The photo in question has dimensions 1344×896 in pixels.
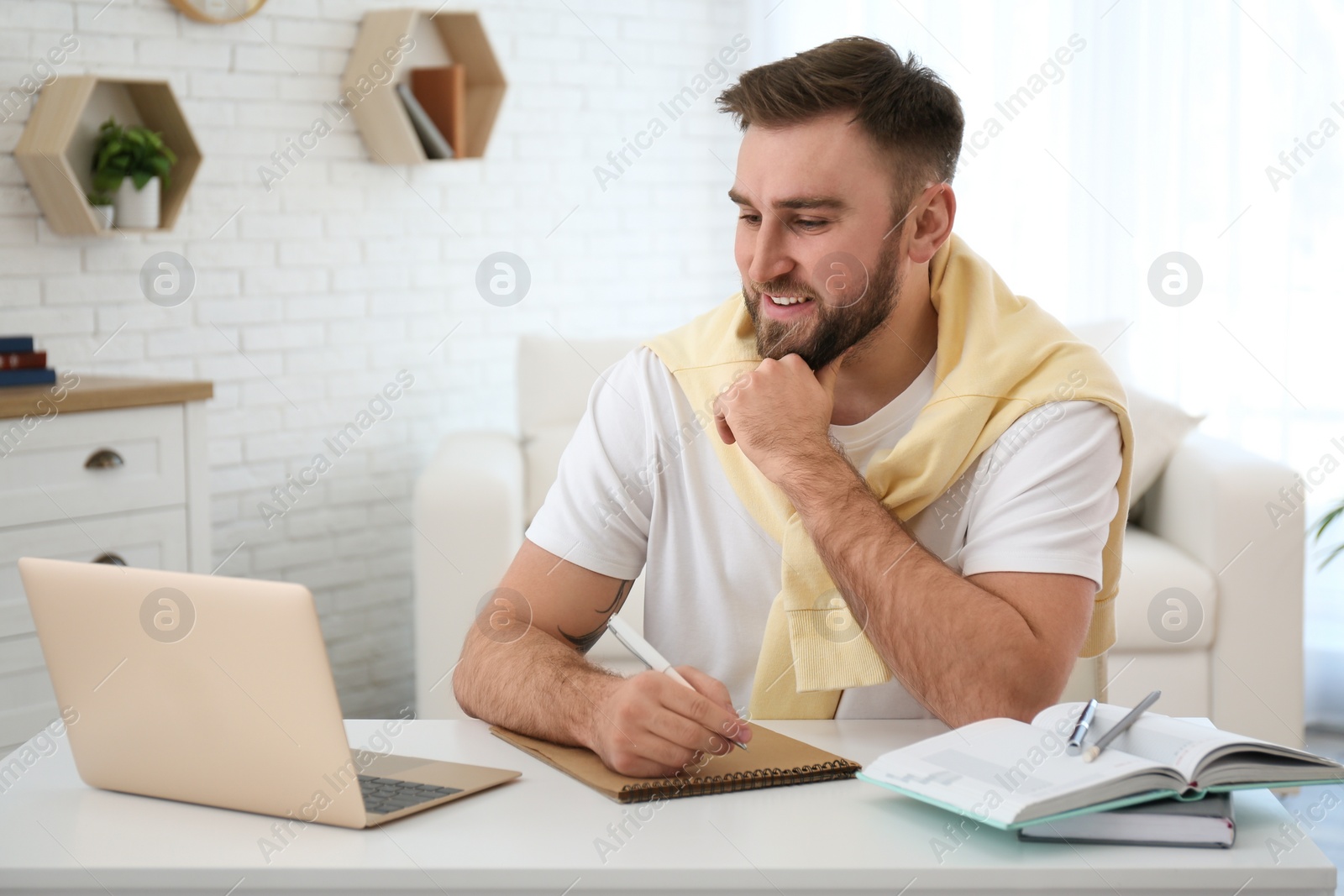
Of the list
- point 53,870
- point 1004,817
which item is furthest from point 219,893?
point 1004,817

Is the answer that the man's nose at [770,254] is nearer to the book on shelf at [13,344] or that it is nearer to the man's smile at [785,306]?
the man's smile at [785,306]

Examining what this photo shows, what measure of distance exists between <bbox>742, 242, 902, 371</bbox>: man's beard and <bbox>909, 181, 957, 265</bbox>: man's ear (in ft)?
0.15

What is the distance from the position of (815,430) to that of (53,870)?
86 cm

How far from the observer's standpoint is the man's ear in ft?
5.19

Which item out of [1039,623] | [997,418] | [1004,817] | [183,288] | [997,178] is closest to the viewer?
[1004,817]

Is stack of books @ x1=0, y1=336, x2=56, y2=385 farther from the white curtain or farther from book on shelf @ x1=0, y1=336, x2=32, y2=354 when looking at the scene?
the white curtain

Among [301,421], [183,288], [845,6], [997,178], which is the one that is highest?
[845,6]

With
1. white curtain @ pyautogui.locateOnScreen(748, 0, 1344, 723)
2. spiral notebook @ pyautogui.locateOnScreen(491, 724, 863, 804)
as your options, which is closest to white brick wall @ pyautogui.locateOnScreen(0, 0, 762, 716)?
white curtain @ pyautogui.locateOnScreen(748, 0, 1344, 723)

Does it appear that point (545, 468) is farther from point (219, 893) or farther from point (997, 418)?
point (219, 893)

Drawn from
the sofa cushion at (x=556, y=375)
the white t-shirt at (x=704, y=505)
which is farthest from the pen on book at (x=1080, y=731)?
the sofa cushion at (x=556, y=375)

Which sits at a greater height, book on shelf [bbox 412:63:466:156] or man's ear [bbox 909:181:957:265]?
book on shelf [bbox 412:63:466:156]

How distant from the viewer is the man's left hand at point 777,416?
1.42 meters

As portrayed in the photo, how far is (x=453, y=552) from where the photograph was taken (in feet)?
8.77

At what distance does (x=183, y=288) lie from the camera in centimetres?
298
